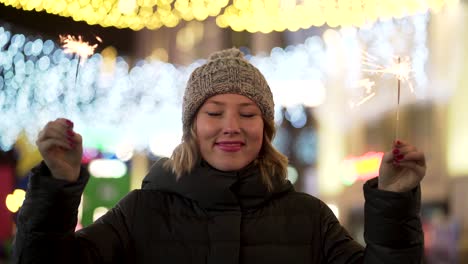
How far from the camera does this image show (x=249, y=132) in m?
2.18

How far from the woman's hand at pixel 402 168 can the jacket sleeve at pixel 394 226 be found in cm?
3

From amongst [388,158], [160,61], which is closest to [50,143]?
[388,158]

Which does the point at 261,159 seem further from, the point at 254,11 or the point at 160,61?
the point at 160,61

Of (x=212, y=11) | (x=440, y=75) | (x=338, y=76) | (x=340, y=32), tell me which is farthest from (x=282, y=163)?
(x=440, y=75)

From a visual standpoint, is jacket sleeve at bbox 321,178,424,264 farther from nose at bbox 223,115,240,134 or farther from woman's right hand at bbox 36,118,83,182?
woman's right hand at bbox 36,118,83,182

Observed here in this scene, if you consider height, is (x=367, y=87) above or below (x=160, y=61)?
below

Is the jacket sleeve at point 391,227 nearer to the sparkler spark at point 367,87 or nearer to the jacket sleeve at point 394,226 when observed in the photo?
the jacket sleeve at point 394,226

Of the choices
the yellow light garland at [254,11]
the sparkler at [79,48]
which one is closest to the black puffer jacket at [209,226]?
the sparkler at [79,48]

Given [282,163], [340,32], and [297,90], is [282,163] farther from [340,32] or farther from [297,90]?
[297,90]

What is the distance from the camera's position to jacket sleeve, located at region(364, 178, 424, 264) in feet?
6.16

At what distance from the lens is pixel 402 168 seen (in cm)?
190

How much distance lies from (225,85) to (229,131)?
190 millimetres

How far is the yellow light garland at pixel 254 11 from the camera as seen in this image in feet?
10.8

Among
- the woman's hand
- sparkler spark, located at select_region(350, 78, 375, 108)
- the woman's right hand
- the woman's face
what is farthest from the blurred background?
the woman's face
